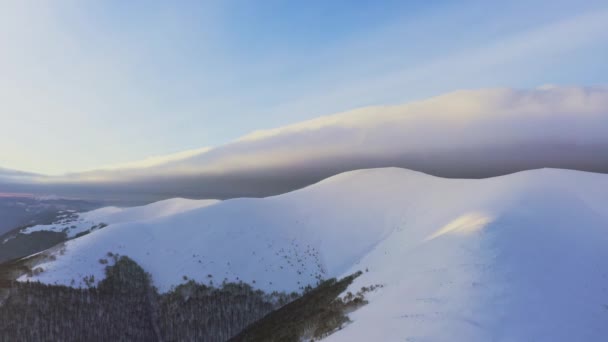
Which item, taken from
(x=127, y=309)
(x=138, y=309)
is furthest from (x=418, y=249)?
(x=127, y=309)

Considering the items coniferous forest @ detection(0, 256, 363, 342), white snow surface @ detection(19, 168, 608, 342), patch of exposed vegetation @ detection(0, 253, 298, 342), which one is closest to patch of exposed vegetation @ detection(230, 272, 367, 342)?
coniferous forest @ detection(0, 256, 363, 342)

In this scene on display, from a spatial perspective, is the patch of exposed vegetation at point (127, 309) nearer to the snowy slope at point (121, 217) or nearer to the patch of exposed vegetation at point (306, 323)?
the patch of exposed vegetation at point (306, 323)

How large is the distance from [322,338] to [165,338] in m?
28.6

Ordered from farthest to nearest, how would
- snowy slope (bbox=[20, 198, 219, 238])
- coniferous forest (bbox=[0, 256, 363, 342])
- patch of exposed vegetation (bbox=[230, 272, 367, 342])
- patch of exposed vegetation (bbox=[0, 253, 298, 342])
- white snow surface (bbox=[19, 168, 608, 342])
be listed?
snowy slope (bbox=[20, 198, 219, 238]) < patch of exposed vegetation (bbox=[0, 253, 298, 342]) < coniferous forest (bbox=[0, 256, 363, 342]) < patch of exposed vegetation (bbox=[230, 272, 367, 342]) < white snow surface (bbox=[19, 168, 608, 342])

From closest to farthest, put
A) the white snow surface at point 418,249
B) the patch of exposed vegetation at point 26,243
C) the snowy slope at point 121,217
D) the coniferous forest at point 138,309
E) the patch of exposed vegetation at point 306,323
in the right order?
the white snow surface at point 418,249, the patch of exposed vegetation at point 306,323, the coniferous forest at point 138,309, the snowy slope at point 121,217, the patch of exposed vegetation at point 26,243

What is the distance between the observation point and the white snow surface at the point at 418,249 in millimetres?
16406

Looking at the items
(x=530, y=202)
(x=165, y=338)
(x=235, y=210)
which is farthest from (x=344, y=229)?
(x=165, y=338)

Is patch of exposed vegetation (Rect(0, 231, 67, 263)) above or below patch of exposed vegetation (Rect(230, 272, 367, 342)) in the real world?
below

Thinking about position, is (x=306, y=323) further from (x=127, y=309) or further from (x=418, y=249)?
(x=127, y=309)

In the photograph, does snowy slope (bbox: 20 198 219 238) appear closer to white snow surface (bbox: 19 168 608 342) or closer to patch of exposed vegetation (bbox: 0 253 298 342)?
white snow surface (bbox: 19 168 608 342)

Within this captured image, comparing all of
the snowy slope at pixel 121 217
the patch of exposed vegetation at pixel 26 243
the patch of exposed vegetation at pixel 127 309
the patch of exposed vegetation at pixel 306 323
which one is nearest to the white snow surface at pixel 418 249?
the patch of exposed vegetation at pixel 306 323

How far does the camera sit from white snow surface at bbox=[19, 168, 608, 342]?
1641cm

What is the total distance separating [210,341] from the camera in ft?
128

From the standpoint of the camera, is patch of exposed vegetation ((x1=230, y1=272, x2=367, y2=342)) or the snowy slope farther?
the snowy slope
